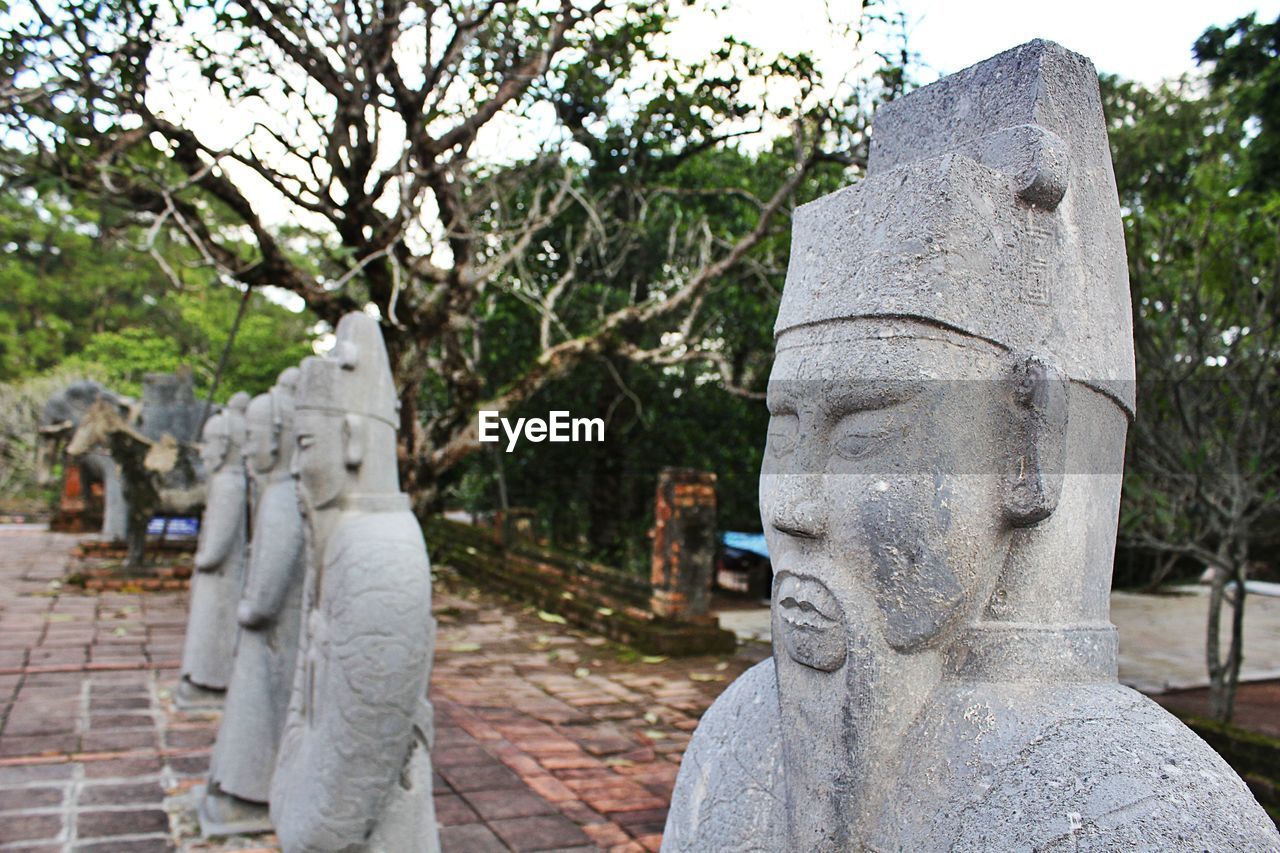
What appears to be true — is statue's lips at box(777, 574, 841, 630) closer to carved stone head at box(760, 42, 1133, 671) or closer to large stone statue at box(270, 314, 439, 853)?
carved stone head at box(760, 42, 1133, 671)

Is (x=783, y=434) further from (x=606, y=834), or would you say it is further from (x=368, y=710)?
(x=606, y=834)

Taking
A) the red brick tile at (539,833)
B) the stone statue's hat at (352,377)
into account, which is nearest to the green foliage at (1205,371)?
the red brick tile at (539,833)

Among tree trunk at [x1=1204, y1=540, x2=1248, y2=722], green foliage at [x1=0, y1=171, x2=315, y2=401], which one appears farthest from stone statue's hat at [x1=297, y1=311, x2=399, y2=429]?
green foliage at [x1=0, y1=171, x2=315, y2=401]

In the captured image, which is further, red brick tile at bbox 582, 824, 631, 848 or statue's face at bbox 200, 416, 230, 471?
statue's face at bbox 200, 416, 230, 471

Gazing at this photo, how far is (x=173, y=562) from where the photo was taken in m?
11.7

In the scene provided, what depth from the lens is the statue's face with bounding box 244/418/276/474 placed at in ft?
16.2

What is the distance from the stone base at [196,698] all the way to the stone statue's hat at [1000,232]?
17.6 feet

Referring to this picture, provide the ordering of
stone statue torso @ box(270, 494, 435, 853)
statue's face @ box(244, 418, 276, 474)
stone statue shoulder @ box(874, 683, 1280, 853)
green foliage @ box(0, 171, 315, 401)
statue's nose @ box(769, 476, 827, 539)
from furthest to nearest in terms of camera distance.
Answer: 1. green foliage @ box(0, 171, 315, 401)
2. statue's face @ box(244, 418, 276, 474)
3. stone statue torso @ box(270, 494, 435, 853)
4. statue's nose @ box(769, 476, 827, 539)
5. stone statue shoulder @ box(874, 683, 1280, 853)

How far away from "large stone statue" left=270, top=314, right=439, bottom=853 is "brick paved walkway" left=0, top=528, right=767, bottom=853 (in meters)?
0.79

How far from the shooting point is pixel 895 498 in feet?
5.03

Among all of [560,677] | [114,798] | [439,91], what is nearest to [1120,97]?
[439,91]

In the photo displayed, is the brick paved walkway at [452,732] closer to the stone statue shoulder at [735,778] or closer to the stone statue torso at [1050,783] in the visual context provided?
the stone statue shoulder at [735,778]

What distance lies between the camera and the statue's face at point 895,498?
1.52 m

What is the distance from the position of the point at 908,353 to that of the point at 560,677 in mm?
6037
